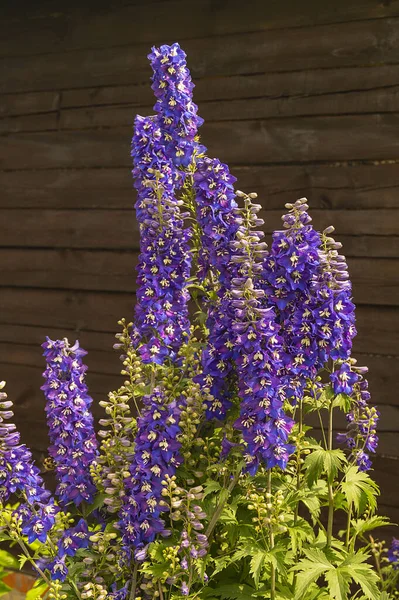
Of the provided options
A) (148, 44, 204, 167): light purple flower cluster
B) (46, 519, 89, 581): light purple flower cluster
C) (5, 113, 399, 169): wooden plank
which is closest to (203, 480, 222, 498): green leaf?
(46, 519, 89, 581): light purple flower cluster

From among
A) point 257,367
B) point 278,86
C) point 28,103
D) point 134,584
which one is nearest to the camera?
point 257,367

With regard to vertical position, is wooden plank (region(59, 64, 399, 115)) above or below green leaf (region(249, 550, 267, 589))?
above

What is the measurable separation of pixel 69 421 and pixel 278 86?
2.14 m

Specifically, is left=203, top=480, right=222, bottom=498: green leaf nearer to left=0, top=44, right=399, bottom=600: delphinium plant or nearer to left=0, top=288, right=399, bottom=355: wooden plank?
left=0, top=44, right=399, bottom=600: delphinium plant

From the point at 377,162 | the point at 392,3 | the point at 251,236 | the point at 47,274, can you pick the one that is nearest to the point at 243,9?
the point at 392,3

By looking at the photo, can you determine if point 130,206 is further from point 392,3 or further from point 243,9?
point 392,3

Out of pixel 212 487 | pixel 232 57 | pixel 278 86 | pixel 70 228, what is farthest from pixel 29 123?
pixel 212 487

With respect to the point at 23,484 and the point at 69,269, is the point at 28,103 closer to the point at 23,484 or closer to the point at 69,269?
the point at 69,269

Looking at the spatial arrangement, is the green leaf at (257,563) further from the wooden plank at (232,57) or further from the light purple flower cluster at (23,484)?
the wooden plank at (232,57)

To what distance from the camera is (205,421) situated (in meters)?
2.20

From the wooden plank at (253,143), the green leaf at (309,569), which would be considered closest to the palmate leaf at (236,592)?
the green leaf at (309,569)

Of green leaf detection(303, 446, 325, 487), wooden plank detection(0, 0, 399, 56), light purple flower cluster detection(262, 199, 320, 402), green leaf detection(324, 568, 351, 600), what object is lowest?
green leaf detection(324, 568, 351, 600)

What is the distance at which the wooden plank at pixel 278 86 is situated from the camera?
352cm

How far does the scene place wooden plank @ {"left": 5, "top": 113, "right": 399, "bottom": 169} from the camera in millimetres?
3537
